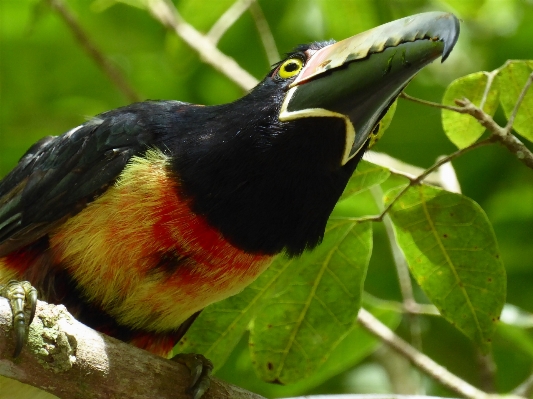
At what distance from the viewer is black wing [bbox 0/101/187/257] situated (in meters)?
3.06

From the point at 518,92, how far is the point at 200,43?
6.85ft

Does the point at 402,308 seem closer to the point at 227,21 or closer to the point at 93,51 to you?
the point at 227,21

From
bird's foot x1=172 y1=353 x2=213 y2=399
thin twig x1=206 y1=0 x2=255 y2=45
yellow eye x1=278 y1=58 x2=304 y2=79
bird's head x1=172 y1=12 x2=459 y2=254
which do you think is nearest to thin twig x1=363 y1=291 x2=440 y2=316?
bird's head x1=172 y1=12 x2=459 y2=254

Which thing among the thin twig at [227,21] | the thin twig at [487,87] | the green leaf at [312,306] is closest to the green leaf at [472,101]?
the thin twig at [487,87]

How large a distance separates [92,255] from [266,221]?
0.64 m

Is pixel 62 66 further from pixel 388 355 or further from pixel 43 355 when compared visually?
pixel 43 355

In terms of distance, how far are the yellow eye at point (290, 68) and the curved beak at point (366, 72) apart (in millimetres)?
112

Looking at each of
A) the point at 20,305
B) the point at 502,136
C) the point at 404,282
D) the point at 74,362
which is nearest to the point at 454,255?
the point at 502,136

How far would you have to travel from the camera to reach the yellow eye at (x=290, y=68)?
3.01 m

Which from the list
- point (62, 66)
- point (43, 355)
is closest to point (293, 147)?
point (43, 355)

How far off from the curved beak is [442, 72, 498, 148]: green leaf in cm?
38

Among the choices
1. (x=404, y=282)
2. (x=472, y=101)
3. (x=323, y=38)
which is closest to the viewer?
(x=472, y=101)

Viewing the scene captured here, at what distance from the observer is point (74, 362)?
8.36ft

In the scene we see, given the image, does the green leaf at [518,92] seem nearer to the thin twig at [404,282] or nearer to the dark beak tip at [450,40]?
the dark beak tip at [450,40]
